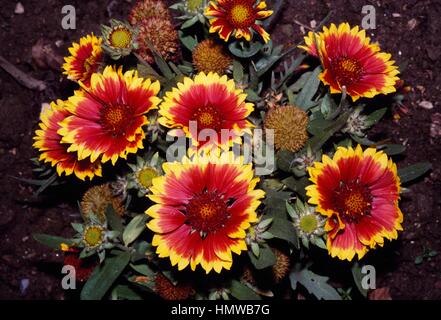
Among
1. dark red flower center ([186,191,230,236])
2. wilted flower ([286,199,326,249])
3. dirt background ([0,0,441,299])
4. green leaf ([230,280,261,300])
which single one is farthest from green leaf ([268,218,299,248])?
dirt background ([0,0,441,299])

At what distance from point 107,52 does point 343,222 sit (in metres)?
1.05

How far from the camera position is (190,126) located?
1616 mm

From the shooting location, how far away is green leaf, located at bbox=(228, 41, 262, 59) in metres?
1.83

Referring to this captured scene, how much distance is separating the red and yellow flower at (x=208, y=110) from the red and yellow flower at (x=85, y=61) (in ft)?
1.49

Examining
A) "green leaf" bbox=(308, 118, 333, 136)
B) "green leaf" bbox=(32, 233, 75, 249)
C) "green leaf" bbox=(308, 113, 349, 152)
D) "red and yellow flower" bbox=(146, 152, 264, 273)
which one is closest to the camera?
"red and yellow flower" bbox=(146, 152, 264, 273)

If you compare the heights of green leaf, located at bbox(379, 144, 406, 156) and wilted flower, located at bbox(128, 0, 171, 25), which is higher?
wilted flower, located at bbox(128, 0, 171, 25)

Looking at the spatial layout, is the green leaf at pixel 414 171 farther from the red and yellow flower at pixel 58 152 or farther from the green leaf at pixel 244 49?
the red and yellow flower at pixel 58 152

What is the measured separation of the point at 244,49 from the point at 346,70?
15.4 inches

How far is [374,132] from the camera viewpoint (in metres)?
2.27

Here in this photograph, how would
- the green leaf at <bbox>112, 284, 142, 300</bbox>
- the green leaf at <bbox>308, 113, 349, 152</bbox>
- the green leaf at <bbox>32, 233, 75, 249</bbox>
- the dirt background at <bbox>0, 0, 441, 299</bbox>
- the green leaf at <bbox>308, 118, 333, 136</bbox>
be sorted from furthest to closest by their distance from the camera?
the dirt background at <bbox>0, 0, 441, 299</bbox>
the green leaf at <bbox>112, 284, 142, 300</bbox>
the green leaf at <bbox>32, 233, 75, 249</bbox>
the green leaf at <bbox>308, 118, 333, 136</bbox>
the green leaf at <bbox>308, 113, 349, 152</bbox>

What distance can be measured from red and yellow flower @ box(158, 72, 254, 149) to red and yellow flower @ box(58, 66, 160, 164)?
0.25 feet

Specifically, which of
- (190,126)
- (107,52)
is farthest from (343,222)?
(107,52)

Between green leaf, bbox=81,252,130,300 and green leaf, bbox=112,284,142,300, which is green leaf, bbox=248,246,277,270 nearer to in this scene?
green leaf, bbox=81,252,130,300

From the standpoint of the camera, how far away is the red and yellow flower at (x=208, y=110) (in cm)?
160
